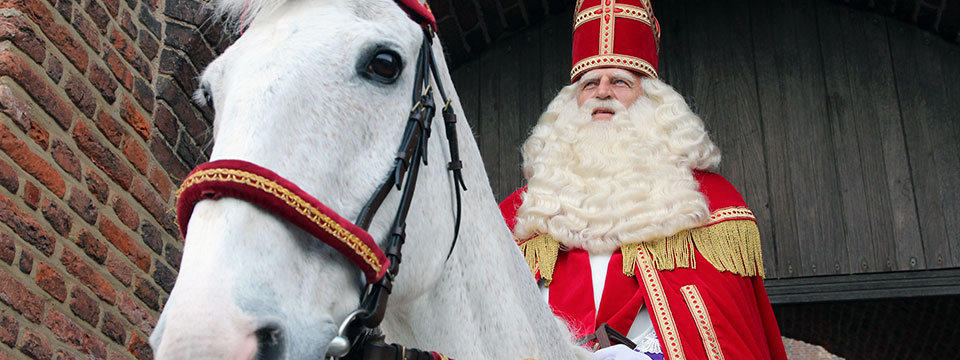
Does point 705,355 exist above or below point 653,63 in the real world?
below

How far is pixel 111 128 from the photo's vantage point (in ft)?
10.3

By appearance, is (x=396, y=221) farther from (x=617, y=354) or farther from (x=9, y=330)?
(x=9, y=330)

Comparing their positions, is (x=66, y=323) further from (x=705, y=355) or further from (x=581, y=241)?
(x=705, y=355)

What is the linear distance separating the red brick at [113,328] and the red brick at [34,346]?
293mm

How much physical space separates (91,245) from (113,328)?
0.29 meters

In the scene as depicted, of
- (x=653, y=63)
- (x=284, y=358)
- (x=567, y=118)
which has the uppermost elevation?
(x=653, y=63)

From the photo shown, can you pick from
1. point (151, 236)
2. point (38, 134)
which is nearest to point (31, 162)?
point (38, 134)

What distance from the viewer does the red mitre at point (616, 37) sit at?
145 inches

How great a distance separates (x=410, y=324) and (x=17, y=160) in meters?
1.66

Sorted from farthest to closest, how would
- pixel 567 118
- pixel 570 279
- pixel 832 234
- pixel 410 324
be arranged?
pixel 832 234 < pixel 567 118 < pixel 570 279 < pixel 410 324

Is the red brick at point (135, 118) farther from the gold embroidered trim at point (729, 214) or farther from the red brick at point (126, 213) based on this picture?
the gold embroidered trim at point (729, 214)

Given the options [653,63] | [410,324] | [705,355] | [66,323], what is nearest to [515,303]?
[410,324]

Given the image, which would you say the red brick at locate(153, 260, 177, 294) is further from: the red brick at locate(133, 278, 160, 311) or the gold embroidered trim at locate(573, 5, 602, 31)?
the gold embroidered trim at locate(573, 5, 602, 31)

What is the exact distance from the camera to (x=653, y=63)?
378cm
